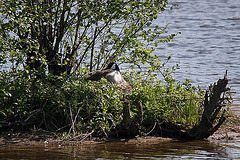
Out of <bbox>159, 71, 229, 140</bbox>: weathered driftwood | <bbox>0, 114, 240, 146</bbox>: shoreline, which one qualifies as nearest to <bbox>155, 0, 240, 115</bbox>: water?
<bbox>0, 114, 240, 146</bbox>: shoreline

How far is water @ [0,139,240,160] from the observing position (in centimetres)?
568

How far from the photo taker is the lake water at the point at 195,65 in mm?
5824

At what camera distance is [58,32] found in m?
7.61

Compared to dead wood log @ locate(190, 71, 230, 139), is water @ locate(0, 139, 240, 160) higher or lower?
lower

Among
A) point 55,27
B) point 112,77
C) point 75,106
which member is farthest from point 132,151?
point 55,27

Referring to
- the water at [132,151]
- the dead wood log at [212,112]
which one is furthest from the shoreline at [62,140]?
the dead wood log at [212,112]

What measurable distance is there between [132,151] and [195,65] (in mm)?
8046

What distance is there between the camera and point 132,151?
19.8 ft

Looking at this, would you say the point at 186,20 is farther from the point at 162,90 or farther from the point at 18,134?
the point at 18,134

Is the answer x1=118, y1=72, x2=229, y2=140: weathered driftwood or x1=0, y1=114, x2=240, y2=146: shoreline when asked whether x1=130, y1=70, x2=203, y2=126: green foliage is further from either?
x1=0, y1=114, x2=240, y2=146: shoreline

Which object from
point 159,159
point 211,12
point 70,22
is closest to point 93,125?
point 159,159

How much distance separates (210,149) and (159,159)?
1.09 metres

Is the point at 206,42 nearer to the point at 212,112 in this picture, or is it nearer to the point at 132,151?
the point at 212,112

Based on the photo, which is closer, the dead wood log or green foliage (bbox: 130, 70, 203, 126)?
the dead wood log
